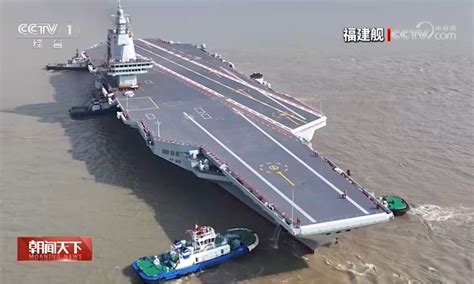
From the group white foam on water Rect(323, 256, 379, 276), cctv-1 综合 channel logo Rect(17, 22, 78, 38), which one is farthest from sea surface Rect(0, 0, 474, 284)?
cctv-1 综合 channel logo Rect(17, 22, 78, 38)

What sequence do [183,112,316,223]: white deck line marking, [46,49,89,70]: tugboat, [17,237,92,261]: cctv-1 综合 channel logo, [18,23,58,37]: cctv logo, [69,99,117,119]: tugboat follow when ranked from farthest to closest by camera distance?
1. [18,23,58,37]: cctv logo
2. [46,49,89,70]: tugboat
3. [69,99,117,119]: tugboat
4. [183,112,316,223]: white deck line marking
5. [17,237,92,261]: cctv-1 综合 channel logo

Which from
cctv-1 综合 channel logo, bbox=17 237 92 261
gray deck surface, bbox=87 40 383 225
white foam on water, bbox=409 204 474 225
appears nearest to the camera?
cctv-1 综合 channel logo, bbox=17 237 92 261

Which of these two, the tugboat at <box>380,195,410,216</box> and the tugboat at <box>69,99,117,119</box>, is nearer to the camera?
the tugboat at <box>380,195,410,216</box>

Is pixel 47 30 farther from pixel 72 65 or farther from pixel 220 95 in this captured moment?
pixel 220 95

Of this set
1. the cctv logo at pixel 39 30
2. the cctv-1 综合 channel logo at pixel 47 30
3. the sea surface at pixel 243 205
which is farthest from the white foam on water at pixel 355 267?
the cctv logo at pixel 39 30

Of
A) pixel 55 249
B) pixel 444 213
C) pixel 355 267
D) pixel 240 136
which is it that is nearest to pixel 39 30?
pixel 240 136

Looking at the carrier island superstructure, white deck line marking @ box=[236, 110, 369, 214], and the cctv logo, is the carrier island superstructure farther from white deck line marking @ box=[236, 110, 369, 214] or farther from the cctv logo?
the cctv logo
